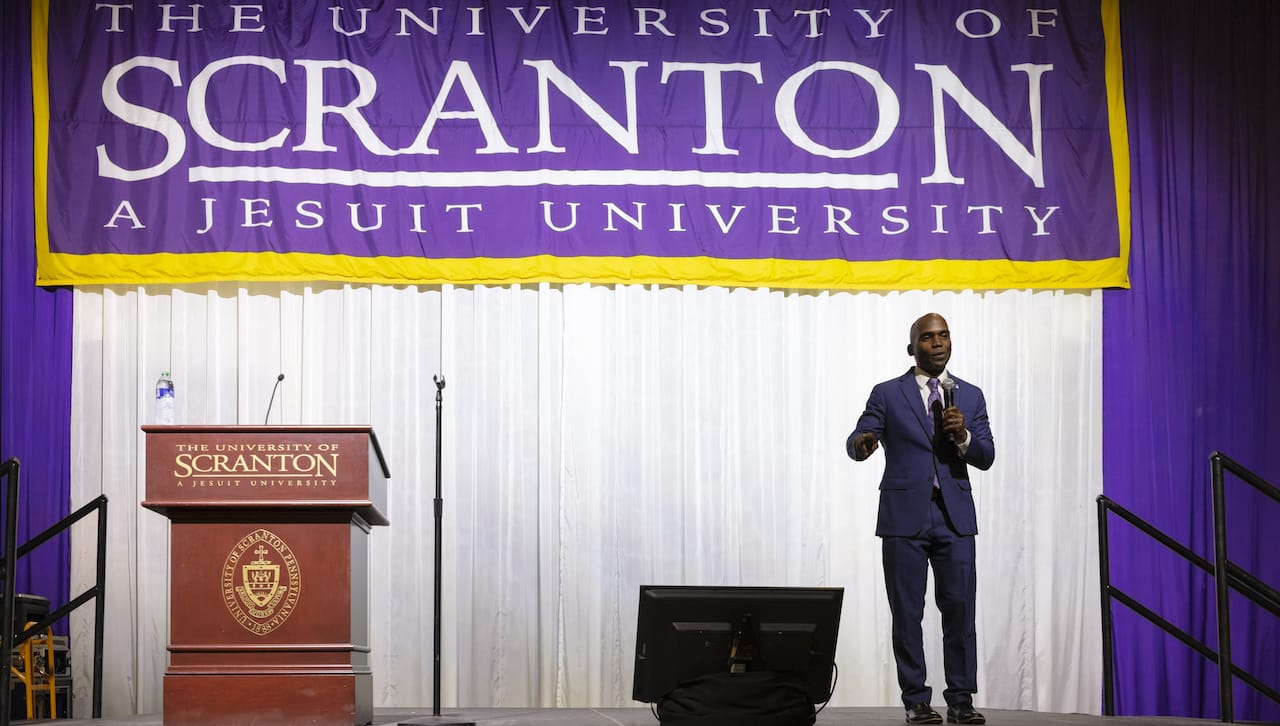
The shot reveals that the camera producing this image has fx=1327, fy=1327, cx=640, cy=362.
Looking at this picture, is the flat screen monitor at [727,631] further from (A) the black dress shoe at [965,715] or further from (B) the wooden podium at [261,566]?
(B) the wooden podium at [261,566]

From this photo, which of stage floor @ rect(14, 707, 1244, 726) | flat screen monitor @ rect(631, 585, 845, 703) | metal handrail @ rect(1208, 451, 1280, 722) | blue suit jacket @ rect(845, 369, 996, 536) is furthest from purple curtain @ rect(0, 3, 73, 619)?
metal handrail @ rect(1208, 451, 1280, 722)

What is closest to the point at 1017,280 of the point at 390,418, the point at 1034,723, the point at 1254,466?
the point at 1254,466

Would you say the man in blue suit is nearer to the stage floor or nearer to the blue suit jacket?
the blue suit jacket

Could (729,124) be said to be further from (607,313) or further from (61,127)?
(61,127)

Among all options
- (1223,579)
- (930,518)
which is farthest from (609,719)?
Result: (1223,579)

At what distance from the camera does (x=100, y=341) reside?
7219 mm

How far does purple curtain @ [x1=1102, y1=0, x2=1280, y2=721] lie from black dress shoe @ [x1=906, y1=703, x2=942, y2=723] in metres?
2.91

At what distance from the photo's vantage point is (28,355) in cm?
712

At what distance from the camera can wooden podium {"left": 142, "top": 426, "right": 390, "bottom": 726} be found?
446 cm

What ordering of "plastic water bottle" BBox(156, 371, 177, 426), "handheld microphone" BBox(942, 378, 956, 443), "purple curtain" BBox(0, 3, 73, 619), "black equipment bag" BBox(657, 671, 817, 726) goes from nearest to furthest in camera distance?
"black equipment bag" BBox(657, 671, 817, 726), "handheld microphone" BBox(942, 378, 956, 443), "plastic water bottle" BBox(156, 371, 177, 426), "purple curtain" BBox(0, 3, 73, 619)

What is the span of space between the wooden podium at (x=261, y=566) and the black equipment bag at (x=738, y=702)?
1119mm

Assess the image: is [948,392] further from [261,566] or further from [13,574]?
[13,574]

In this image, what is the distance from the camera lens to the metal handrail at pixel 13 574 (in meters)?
4.84

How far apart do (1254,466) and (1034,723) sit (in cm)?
313
